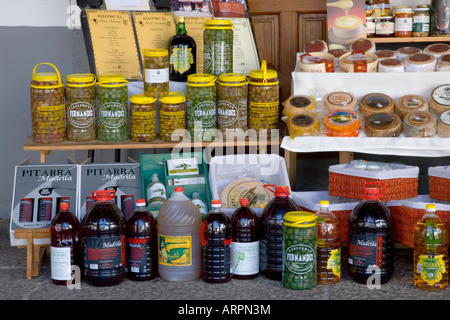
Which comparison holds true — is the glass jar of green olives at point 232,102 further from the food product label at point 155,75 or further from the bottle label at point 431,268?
the bottle label at point 431,268

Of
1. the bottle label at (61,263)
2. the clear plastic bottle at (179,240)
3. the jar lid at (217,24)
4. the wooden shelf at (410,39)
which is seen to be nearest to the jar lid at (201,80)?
the jar lid at (217,24)

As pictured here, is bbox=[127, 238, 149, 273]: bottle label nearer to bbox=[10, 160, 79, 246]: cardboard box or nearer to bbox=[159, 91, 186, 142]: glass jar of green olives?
bbox=[10, 160, 79, 246]: cardboard box

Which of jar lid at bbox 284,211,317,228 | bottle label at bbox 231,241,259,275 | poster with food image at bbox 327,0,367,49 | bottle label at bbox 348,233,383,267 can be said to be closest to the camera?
jar lid at bbox 284,211,317,228

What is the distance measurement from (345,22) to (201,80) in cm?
106

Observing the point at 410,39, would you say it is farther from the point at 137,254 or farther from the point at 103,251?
the point at 103,251

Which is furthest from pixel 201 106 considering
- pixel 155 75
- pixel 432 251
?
pixel 432 251

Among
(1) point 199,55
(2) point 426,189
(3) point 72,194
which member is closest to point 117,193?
(3) point 72,194

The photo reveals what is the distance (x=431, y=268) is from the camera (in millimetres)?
3072

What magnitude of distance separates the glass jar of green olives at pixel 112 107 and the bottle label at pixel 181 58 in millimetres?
326

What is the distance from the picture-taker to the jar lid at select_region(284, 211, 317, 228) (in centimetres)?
301

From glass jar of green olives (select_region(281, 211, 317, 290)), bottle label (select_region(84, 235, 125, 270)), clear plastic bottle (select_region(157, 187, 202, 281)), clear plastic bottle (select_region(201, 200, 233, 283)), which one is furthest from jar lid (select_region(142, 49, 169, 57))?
→ glass jar of green olives (select_region(281, 211, 317, 290))

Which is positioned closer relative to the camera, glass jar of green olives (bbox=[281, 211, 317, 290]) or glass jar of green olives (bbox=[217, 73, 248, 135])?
glass jar of green olives (bbox=[281, 211, 317, 290])

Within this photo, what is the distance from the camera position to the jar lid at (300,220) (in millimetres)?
3006

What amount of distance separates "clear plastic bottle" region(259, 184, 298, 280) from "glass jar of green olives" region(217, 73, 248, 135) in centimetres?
59
